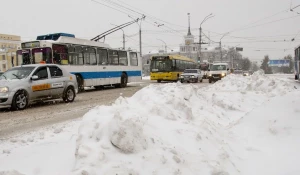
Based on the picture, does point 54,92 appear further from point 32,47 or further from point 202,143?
point 202,143

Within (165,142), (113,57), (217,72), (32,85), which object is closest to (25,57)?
(32,85)

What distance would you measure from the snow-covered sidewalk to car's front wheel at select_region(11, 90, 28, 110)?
4342mm

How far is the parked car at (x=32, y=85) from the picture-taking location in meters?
11.1

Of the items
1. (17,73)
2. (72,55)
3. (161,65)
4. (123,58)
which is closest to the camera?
(17,73)

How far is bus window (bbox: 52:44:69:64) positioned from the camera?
17.6 metres

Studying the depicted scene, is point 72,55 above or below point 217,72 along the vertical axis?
above

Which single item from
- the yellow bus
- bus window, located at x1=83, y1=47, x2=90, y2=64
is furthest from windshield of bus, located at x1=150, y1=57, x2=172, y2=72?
bus window, located at x1=83, y1=47, x2=90, y2=64

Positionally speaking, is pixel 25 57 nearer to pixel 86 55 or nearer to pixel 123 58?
pixel 86 55

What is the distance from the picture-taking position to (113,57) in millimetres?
24062

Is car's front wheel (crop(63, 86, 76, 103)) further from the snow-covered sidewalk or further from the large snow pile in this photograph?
the large snow pile

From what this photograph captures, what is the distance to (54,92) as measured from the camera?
13109mm

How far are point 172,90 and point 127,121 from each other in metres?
4.58

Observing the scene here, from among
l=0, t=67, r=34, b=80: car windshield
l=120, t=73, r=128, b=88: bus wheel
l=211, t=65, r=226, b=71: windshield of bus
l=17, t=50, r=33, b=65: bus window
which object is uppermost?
l=17, t=50, r=33, b=65: bus window

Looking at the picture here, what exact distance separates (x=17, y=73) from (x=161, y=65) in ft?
73.6
